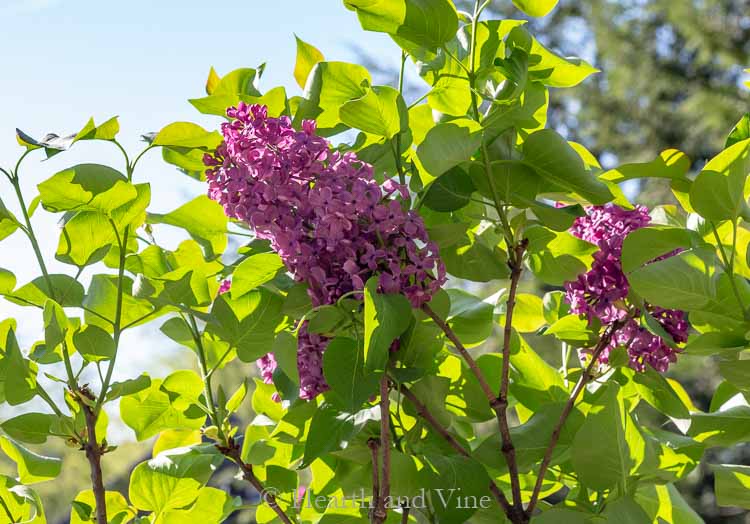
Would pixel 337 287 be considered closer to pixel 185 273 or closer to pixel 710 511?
pixel 185 273

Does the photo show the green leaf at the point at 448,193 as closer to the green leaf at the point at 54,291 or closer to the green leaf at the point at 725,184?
the green leaf at the point at 725,184

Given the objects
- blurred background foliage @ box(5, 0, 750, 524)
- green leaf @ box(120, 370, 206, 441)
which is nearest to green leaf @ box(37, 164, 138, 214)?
green leaf @ box(120, 370, 206, 441)

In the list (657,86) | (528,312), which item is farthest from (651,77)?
(528,312)

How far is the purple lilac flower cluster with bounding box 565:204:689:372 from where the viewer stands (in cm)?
51

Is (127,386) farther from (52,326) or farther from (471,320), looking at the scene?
(471,320)

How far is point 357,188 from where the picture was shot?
425 mm

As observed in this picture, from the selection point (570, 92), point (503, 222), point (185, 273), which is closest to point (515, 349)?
point (503, 222)

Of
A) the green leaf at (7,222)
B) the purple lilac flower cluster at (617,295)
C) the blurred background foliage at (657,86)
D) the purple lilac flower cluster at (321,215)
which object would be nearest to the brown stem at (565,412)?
the purple lilac flower cluster at (617,295)

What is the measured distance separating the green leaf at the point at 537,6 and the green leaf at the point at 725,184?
Answer: 12 cm

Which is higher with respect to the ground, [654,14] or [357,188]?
[654,14]

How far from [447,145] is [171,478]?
28 cm

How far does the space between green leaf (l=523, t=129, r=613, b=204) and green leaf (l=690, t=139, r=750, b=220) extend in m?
0.05

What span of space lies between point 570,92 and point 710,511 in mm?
3746

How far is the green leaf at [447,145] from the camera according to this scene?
0.43 metres
